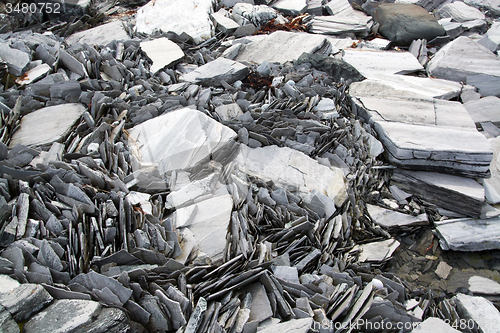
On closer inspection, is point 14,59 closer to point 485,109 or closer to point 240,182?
point 240,182

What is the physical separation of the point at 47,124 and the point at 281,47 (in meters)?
→ 5.64

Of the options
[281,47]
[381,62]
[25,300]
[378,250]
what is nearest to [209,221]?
[25,300]

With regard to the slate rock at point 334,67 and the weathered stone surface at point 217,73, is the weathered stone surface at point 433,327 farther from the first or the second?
the weathered stone surface at point 217,73

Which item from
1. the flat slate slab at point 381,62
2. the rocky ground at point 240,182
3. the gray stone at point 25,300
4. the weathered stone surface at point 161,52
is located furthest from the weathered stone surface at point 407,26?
the gray stone at point 25,300

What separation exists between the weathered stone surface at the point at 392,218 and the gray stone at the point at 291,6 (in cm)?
787

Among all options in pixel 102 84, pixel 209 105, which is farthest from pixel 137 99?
pixel 209 105

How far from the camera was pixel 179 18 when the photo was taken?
8766 millimetres

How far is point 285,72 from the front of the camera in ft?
24.2

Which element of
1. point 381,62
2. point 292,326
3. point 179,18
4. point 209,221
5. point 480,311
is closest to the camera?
point 292,326

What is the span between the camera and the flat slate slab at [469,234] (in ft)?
16.2

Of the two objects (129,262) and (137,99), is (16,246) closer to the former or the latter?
(129,262)

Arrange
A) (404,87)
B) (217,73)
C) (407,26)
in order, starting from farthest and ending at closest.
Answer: (407,26), (404,87), (217,73)

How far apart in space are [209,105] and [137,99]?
1.30 meters

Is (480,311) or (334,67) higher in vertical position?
(334,67)
